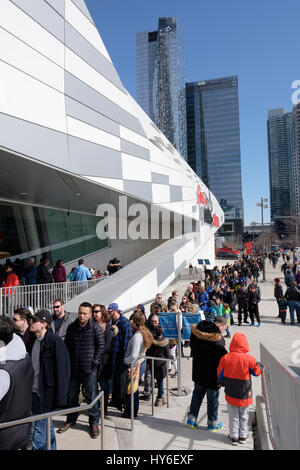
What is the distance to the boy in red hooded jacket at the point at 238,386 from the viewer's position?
4312 mm

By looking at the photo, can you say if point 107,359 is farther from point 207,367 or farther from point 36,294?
point 36,294

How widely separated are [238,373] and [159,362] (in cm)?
179

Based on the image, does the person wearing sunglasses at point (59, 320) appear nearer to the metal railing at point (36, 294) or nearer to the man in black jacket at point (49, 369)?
the man in black jacket at point (49, 369)

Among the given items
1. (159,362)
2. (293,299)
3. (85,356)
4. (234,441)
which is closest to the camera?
(234,441)

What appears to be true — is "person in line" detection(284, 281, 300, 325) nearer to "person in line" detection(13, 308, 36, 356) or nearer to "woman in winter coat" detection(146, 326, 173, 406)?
"woman in winter coat" detection(146, 326, 173, 406)

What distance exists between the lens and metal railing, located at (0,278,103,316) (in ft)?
25.0

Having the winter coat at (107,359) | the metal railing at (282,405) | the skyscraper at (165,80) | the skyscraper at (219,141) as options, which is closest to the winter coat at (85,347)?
the winter coat at (107,359)

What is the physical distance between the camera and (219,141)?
477ft

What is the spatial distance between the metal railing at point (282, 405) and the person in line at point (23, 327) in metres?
3.32

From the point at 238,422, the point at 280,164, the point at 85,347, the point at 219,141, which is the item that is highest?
the point at 219,141

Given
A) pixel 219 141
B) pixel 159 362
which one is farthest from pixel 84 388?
pixel 219 141

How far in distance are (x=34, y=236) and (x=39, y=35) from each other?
30.5 feet

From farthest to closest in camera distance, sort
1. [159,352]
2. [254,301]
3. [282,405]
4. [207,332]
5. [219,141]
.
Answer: [219,141] → [254,301] → [159,352] → [207,332] → [282,405]

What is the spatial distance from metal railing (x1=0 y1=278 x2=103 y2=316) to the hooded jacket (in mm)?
5340
